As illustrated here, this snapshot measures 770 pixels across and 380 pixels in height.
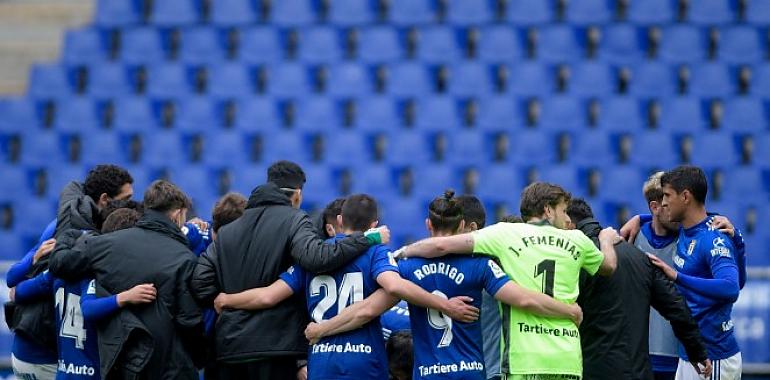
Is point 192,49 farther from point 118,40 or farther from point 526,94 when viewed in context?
point 526,94

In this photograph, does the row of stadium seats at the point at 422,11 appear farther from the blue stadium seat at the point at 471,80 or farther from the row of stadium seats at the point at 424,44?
the blue stadium seat at the point at 471,80

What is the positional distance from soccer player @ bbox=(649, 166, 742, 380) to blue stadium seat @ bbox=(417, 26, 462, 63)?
7232mm

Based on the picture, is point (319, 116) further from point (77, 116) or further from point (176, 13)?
point (77, 116)

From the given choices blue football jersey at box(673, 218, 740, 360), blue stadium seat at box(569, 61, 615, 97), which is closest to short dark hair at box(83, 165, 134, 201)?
blue football jersey at box(673, 218, 740, 360)

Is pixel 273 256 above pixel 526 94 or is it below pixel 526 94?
below

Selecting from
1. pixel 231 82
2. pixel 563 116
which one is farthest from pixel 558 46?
pixel 231 82

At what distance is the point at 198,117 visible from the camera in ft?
46.6

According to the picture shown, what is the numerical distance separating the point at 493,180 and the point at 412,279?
6.87 m

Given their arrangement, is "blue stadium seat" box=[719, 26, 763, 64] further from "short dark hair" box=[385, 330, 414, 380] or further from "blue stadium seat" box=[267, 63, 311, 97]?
"short dark hair" box=[385, 330, 414, 380]

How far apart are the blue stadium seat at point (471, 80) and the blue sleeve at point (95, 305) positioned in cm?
762

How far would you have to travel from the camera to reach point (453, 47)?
46.5 ft

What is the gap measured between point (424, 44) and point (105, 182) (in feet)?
23.9

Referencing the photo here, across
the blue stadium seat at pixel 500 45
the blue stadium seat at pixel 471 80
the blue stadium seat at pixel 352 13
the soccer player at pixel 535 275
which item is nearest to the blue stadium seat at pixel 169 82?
the blue stadium seat at pixel 352 13

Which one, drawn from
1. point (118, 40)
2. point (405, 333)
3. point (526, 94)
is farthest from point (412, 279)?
point (118, 40)
